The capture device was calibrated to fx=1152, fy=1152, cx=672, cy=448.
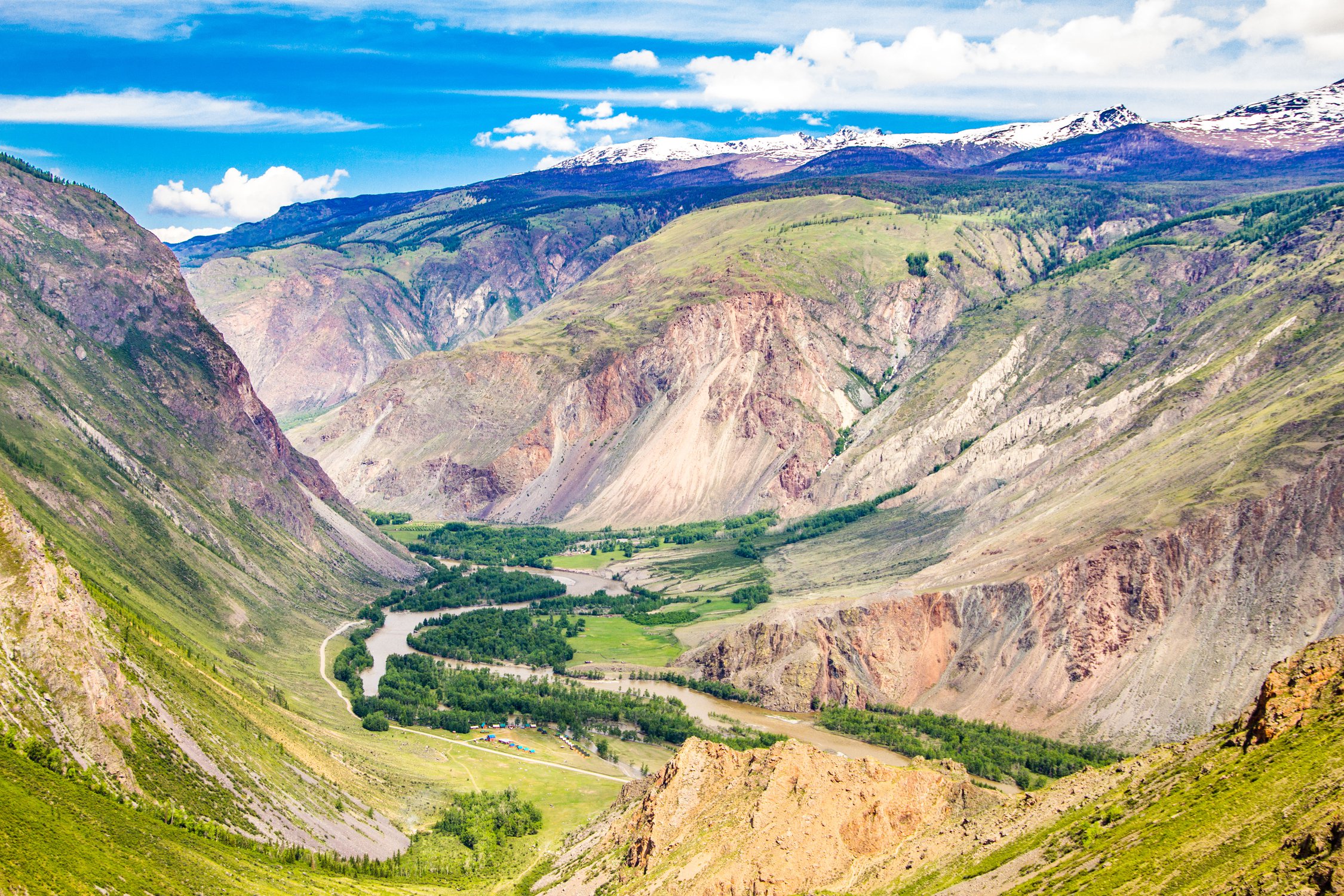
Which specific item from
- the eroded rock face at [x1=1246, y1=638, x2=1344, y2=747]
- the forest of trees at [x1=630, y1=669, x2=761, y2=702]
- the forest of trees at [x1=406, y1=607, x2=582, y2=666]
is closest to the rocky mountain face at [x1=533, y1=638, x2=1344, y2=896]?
the eroded rock face at [x1=1246, y1=638, x2=1344, y2=747]

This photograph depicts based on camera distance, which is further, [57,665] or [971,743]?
[971,743]

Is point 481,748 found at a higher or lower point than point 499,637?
higher

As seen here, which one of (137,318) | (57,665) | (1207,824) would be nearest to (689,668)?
(57,665)

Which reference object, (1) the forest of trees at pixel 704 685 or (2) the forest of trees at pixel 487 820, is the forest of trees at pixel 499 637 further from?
(2) the forest of trees at pixel 487 820

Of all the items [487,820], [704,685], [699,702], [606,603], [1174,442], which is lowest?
[606,603]

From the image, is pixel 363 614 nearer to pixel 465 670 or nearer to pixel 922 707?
pixel 465 670

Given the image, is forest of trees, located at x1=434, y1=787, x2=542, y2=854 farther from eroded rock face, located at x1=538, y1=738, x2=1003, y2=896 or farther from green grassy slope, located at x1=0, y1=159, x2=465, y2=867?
eroded rock face, located at x1=538, y1=738, x2=1003, y2=896

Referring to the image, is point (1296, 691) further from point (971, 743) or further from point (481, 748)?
point (481, 748)
